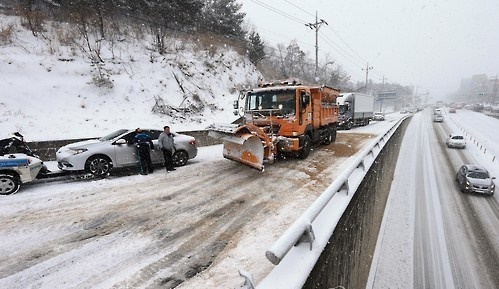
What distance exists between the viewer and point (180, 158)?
1096 centimetres

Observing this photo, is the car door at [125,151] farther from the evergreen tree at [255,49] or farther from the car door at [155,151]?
the evergreen tree at [255,49]

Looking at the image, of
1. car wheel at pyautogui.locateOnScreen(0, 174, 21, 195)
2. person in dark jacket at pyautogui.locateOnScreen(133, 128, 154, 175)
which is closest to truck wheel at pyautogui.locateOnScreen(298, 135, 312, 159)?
person in dark jacket at pyautogui.locateOnScreen(133, 128, 154, 175)

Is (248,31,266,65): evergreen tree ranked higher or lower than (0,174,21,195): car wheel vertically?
higher

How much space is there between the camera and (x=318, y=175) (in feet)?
30.0

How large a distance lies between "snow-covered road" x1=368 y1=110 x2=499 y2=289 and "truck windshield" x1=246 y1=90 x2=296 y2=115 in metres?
5.86

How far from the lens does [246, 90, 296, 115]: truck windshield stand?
35.0ft

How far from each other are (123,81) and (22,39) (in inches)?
251

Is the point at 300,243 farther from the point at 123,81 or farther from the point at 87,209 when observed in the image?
the point at 123,81

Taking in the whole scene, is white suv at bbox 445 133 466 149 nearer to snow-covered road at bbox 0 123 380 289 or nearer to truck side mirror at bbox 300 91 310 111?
truck side mirror at bbox 300 91 310 111

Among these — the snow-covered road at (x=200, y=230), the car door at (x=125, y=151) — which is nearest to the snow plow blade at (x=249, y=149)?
the snow-covered road at (x=200, y=230)

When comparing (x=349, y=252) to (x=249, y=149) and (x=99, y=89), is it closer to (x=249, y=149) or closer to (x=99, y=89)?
(x=249, y=149)

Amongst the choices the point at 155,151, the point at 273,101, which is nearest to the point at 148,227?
the point at 155,151

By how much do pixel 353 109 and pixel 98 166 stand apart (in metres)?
25.3

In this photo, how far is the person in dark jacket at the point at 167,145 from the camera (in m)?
9.80
